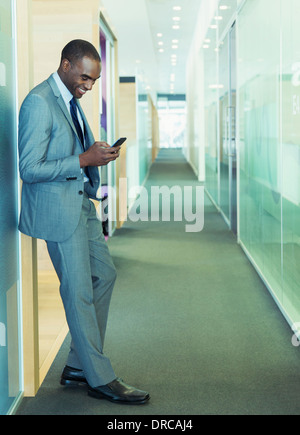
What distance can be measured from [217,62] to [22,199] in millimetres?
7966

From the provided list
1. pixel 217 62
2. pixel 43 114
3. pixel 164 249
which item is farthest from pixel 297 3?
pixel 217 62

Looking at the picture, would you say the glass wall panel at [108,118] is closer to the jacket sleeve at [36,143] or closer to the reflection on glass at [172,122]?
the jacket sleeve at [36,143]

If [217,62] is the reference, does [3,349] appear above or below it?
below

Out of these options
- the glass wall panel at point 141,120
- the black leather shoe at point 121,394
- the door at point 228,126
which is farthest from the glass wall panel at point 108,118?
the glass wall panel at point 141,120

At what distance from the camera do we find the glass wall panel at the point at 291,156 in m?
3.88

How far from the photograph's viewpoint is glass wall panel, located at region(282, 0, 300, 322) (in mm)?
3885

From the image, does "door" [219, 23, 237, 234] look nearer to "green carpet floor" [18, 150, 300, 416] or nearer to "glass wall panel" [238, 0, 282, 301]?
"glass wall panel" [238, 0, 282, 301]

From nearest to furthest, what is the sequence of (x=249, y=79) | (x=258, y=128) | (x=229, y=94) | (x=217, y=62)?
(x=258, y=128) < (x=249, y=79) < (x=229, y=94) < (x=217, y=62)

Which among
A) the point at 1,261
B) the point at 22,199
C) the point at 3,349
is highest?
the point at 22,199

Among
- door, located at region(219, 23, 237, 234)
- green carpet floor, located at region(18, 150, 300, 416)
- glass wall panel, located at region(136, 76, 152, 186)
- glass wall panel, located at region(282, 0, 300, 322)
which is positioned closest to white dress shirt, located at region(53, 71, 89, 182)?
green carpet floor, located at region(18, 150, 300, 416)

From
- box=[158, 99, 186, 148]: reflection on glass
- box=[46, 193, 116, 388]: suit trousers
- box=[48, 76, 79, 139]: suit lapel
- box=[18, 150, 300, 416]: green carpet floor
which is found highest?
box=[158, 99, 186, 148]: reflection on glass

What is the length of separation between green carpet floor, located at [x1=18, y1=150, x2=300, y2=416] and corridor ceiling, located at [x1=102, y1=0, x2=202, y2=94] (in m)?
4.01

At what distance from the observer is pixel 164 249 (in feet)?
24.0

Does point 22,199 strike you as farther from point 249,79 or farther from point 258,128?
point 249,79
